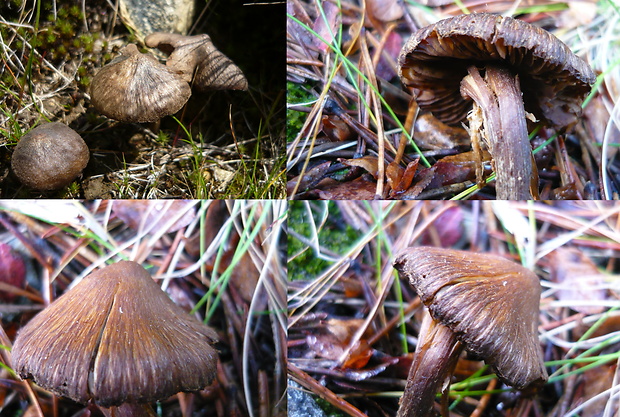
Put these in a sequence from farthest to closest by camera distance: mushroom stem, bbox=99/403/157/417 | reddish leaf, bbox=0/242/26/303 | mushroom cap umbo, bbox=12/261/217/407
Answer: reddish leaf, bbox=0/242/26/303, mushroom stem, bbox=99/403/157/417, mushroom cap umbo, bbox=12/261/217/407

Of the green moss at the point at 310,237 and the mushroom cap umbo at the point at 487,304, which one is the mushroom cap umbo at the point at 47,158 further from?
the mushroom cap umbo at the point at 487,304

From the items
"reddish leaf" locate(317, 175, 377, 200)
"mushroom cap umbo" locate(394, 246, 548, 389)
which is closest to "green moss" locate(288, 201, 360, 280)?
"reddish leaf" locate(317, 175, 377, 200)

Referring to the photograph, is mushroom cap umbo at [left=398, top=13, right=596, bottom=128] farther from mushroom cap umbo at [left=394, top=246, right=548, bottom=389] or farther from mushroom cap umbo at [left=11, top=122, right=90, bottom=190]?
mushroom cap umbo at [left=11, top=122, right=90, bottom=190]

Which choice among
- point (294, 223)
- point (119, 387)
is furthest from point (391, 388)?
point (119, 387)

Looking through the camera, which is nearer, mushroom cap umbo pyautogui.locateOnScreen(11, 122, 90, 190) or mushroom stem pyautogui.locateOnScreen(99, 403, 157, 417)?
mushroom stem pyautogui.locateOnScreen(99, 403, 157, 417)

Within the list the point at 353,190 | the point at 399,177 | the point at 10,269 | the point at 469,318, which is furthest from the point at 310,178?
the point at 10,269

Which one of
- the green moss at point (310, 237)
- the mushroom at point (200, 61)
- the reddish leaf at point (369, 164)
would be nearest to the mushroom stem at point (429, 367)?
the green moss at point (310, 237)

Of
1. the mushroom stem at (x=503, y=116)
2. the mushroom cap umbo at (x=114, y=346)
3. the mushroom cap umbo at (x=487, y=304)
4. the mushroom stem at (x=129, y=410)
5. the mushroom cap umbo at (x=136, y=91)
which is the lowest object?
the mushroom stem at (x=129, y=410)

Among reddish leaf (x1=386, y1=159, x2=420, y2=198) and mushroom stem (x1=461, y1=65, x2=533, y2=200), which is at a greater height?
mushroom stem (x1=461, y1=65, x2=533, y2=200)
